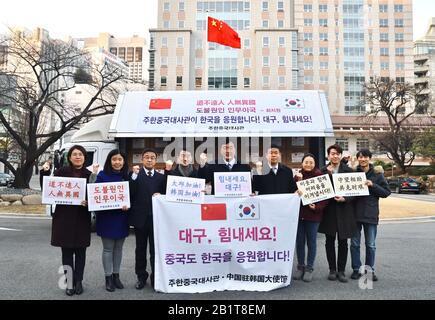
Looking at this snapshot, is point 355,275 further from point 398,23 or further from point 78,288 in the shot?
point 398,23

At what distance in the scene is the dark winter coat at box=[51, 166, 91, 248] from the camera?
4.70 meters

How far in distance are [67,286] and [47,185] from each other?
140 cm

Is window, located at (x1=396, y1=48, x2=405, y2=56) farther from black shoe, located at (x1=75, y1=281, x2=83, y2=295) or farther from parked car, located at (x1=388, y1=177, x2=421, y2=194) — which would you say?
black shoe, located at (x1=75, y1=281, x2=83, y2=295)

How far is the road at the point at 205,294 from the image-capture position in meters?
4.71

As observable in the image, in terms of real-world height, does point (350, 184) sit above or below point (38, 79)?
below

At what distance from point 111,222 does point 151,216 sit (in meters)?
0.55

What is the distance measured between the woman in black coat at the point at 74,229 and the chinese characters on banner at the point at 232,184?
6.08 ft

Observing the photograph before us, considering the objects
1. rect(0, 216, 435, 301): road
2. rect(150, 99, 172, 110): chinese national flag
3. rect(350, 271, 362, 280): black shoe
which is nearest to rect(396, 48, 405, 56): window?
rect(0, 216, 435, 301): road

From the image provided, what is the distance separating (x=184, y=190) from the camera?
16.3 feet

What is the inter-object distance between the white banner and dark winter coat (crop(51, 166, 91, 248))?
964 mm

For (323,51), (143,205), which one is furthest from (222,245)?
(323,51)
